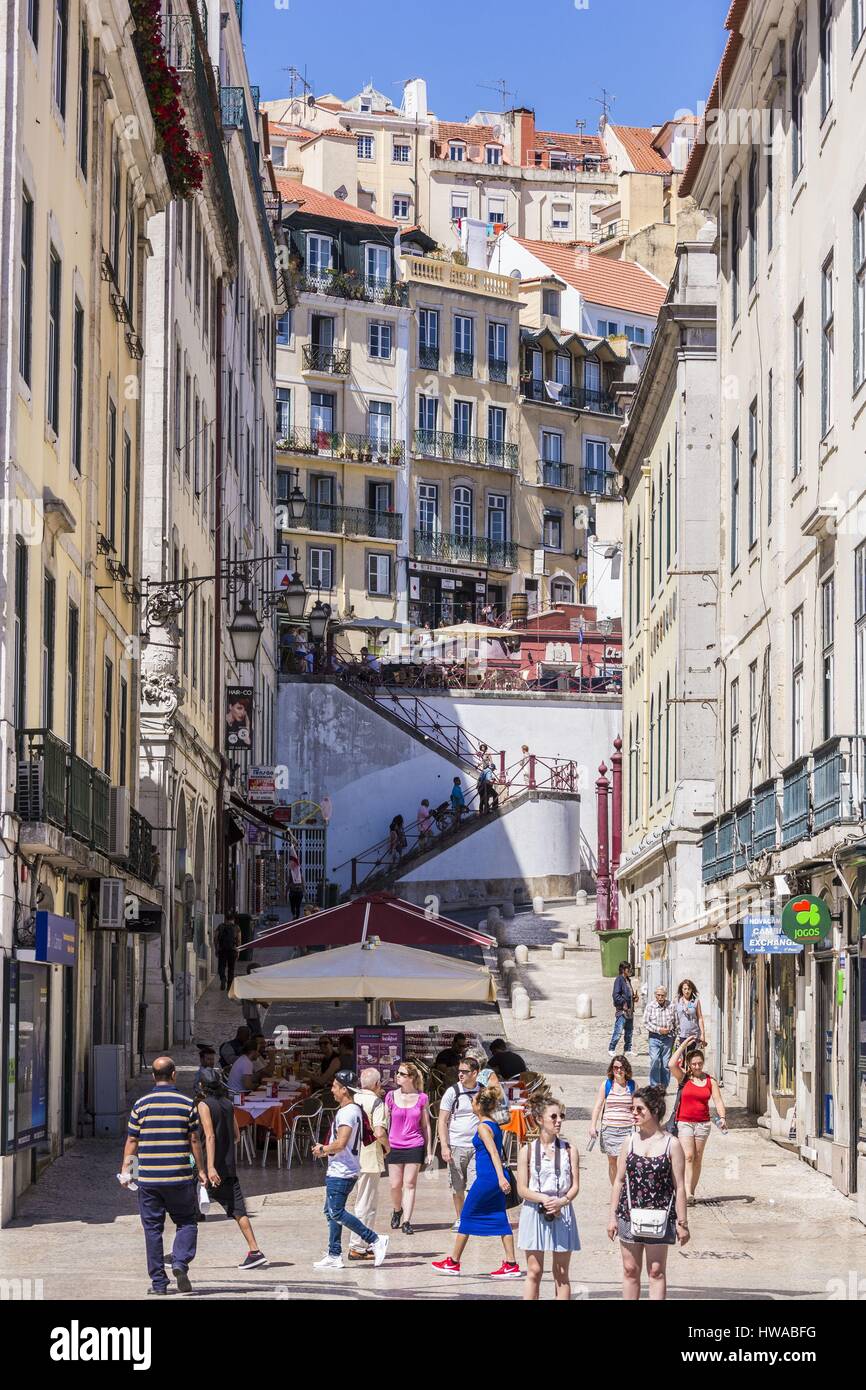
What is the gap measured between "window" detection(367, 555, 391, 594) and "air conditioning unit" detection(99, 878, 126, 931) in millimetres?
55336

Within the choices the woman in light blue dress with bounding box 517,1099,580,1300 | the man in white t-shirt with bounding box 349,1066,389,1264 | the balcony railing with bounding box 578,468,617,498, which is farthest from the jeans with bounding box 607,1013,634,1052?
the balcony railing with bounding box 578,468,617,498

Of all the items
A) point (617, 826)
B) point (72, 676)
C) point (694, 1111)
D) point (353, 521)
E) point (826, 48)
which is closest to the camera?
point (694, 1111)

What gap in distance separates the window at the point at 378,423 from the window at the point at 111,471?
5249 centimetres

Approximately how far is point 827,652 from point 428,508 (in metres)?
58.7

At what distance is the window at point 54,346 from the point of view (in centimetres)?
2120

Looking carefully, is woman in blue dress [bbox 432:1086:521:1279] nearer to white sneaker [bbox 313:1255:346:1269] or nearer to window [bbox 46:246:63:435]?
white sneaker [bbox 313:1255:346:1269]

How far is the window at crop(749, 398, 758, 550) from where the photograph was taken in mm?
28656

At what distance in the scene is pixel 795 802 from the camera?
74.5ft

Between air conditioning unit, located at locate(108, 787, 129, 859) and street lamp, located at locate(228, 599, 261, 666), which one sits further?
street lamp, located at locate(228, 599, 261, 666)

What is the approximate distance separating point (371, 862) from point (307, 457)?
25064 mm

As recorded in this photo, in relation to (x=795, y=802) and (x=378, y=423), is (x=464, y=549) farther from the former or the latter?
(x=795, y=802)

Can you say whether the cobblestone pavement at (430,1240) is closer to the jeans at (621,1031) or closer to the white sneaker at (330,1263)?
the white sneaker at (330,1263)

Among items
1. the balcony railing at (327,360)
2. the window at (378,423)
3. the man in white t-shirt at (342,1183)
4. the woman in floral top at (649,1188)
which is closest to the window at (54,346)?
the man in white t-shirt at (342,1183)

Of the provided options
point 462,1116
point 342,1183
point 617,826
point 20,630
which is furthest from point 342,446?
point 342,1183
